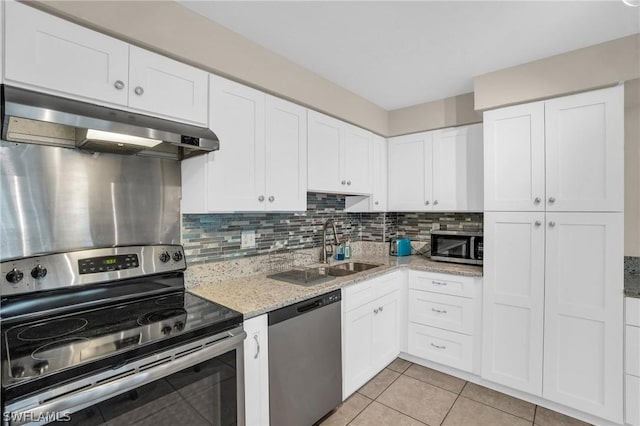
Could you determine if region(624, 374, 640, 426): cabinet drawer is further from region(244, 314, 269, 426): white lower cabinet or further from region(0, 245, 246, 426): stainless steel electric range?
region(0, 245, 246, 426): stainless steel electric range

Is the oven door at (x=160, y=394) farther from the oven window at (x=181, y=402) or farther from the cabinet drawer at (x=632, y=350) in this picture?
the cabinet drawer at (x=632, y=350)

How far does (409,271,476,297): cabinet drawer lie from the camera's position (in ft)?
8.08

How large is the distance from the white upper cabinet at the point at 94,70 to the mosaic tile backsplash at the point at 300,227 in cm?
70

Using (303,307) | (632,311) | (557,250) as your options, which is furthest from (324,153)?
(632,311)

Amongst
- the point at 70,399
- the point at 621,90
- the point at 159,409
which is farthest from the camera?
the point at 621,90

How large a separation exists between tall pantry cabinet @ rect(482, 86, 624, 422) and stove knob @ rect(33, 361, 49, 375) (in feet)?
8.45

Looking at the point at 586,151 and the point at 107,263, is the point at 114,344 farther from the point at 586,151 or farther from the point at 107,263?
the point at 586,151

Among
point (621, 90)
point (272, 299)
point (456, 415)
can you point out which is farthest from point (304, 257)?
point (621, 90)

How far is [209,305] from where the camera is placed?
158 centimetres

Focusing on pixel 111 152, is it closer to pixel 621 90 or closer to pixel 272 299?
pixel 272 299

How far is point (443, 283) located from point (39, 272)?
2.59m

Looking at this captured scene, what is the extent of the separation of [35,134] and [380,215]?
2853 millimetres

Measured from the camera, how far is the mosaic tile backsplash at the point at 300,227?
199 centimetres

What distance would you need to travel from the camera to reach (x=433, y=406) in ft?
7.14
